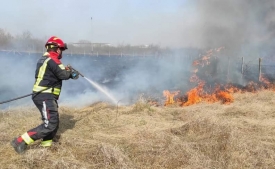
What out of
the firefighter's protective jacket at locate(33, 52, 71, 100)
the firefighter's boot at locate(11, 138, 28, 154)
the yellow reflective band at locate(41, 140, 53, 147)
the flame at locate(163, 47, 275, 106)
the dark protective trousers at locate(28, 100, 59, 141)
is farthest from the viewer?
the flame at locate(163, 47, 275, 106)

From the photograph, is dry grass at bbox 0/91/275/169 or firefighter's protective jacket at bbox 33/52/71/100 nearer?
dry grass at bbox 0/91/275/169

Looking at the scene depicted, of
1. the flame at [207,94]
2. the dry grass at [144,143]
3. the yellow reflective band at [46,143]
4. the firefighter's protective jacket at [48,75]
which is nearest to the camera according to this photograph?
the dry grass at [144,143]

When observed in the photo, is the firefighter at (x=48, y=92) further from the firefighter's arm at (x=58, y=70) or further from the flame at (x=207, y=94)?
the flame at (x=207, y=94)

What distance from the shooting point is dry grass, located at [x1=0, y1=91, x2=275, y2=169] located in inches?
186

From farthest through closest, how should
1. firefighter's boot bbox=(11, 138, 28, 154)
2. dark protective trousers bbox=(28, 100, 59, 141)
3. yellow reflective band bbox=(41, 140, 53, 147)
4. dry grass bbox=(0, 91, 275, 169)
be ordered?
yellow reflective band bbox=(41, 140, 53, 147) → dark protective trousers bbox=(28, 100, 59, 141) → firefighter's boot bbox=(11, 138, 28, 154) → dry grass bbox=(0, 91, 275, 169)

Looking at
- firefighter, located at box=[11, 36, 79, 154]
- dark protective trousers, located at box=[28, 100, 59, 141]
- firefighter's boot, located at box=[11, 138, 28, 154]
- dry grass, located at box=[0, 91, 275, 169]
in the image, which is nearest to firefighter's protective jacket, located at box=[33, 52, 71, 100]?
firefighter, located at box=[11, 36, 79, 154]

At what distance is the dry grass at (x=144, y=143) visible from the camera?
472 cm

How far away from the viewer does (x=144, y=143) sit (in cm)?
546

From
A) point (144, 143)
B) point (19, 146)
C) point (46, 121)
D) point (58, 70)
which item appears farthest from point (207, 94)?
point (19, 146)

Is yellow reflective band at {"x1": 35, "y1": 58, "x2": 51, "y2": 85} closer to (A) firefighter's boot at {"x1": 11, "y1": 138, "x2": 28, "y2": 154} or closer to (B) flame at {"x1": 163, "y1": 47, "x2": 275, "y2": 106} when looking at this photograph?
(A) firefighter's boot at {"x1": 11, "y1": 138, "x2": 28, "y2": 154}

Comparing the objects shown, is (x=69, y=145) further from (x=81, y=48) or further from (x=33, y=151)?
(x=81, y=48)

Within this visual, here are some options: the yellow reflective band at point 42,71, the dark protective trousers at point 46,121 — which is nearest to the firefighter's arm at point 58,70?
the yellow reflective band at point 42,71

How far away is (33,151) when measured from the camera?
15.6 feet

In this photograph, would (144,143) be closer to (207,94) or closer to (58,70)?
(58,70)
